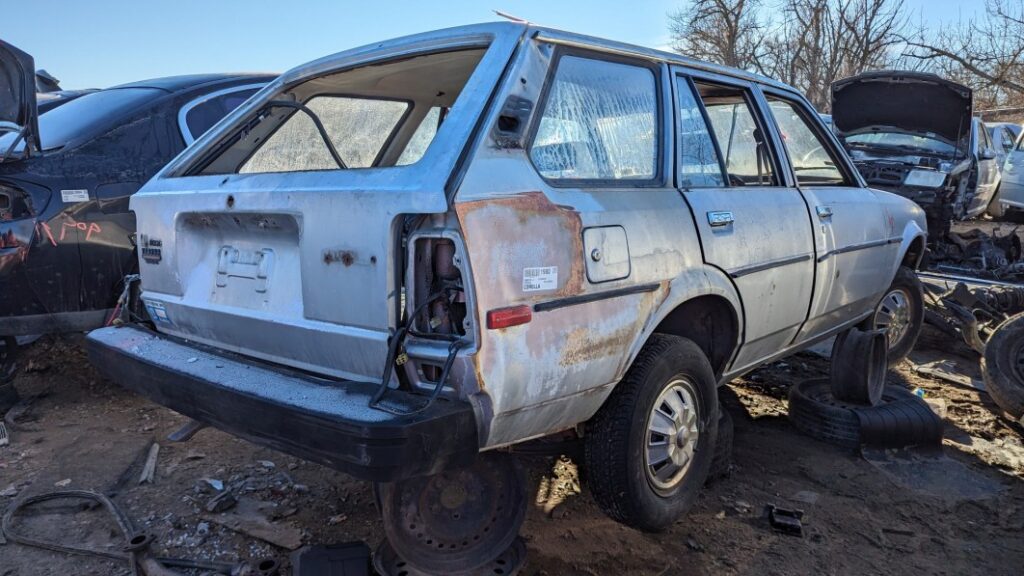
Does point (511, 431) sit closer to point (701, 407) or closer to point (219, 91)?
point (701, 407)

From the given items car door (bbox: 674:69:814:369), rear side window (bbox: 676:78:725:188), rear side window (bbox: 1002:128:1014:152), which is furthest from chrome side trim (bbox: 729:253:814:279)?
rear side window (bbox: 1002:128:1014:152)

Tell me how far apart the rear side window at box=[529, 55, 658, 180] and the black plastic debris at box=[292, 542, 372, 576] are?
4.72 feet

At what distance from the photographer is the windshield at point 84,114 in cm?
409

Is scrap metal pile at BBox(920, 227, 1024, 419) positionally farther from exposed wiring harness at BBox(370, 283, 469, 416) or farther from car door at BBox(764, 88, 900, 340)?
exposed wiring harness at BBox(370, 283, 469, 416)

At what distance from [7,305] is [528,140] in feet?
10.1

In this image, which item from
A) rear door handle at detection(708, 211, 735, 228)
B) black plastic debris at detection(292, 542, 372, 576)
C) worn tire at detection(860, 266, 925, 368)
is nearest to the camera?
black plastic debris at detection(292, 542, 372, 576)

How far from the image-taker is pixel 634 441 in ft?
8.14

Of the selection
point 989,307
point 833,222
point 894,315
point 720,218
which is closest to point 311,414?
point 720,218

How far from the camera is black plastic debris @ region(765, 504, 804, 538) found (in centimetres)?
290

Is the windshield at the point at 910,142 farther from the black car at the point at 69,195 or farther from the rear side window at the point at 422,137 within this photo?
the black car at the point at 69,195

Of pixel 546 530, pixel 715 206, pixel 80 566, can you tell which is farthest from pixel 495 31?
pixel 80 566

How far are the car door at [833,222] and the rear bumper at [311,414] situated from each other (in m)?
2.39

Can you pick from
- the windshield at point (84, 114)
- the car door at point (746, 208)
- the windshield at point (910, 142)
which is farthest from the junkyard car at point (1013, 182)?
the windshield at point (84, 114)

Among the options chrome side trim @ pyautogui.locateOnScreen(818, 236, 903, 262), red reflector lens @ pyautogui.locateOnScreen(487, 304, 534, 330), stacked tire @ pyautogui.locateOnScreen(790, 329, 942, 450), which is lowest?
stacked tire @ pyautogui.locateOnScreen(790, 329, 942, 450)
